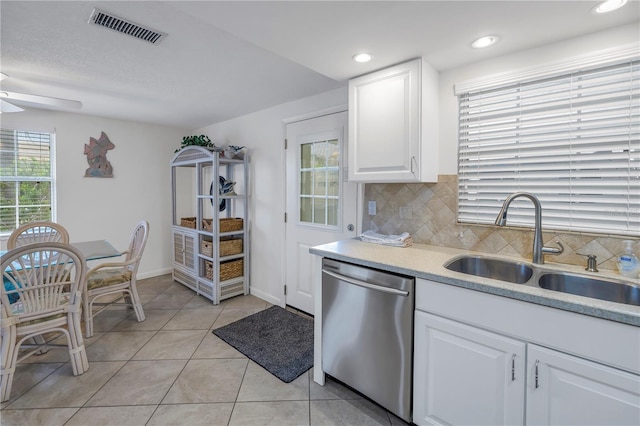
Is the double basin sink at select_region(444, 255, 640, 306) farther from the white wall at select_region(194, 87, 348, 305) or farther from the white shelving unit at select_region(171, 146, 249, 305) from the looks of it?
the white shelving unit at select_region(171, 146, 249, 305)

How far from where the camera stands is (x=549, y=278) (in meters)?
1.53

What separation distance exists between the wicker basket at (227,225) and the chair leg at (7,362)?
6.00ft

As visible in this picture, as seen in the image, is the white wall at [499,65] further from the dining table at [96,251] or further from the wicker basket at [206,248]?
the dining table at [96,251]

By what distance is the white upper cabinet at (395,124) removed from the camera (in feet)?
6.09

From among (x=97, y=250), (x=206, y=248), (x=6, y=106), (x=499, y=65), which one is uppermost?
(x=499, y=65)

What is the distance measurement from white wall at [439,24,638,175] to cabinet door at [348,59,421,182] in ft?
1.02

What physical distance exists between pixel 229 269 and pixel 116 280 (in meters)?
1.12

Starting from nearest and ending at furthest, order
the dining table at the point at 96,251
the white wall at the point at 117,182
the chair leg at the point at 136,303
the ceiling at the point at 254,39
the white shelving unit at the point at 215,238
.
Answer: the ceiling at the point at 254,39
the dining table at the point at 96,251
the chair leg at the point at 136,303
the white shelving unit at the point at 215,238
the white wall at the point at 117,182

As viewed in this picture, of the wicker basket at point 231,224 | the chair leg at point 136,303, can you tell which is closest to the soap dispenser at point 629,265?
the wicker basket at point 231,224

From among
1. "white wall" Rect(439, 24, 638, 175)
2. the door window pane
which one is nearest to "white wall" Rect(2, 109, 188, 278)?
the door window pane

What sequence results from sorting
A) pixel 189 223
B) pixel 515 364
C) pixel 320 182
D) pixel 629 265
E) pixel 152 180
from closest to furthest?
pixel 515 364
pixel 629 265
pixel 320 182
pixel 189 223
pixel 152 180

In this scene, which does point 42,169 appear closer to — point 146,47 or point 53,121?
point 53,121

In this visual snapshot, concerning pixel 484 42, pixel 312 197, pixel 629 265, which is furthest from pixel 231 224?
pixel 629 265

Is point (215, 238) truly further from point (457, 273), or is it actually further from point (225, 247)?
point (457, 273)
